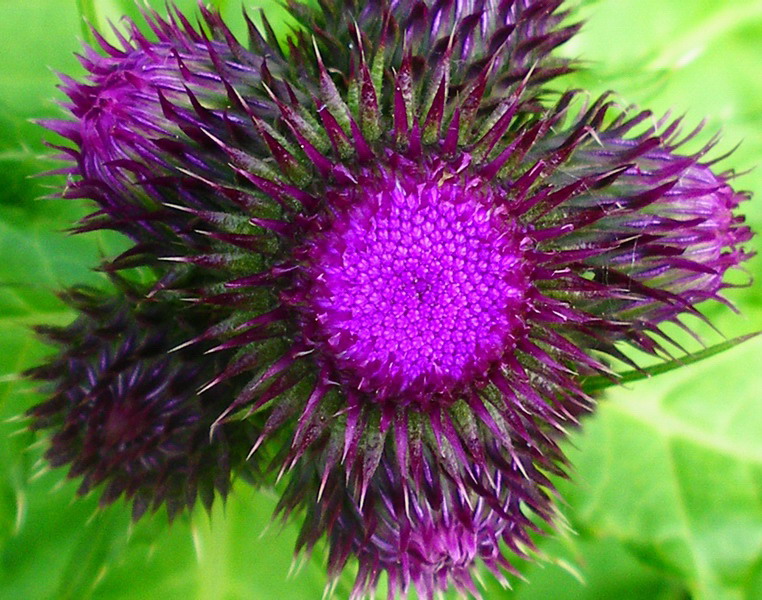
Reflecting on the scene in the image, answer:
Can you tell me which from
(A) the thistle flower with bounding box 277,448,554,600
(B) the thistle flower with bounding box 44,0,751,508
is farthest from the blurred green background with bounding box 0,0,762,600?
(B) the thistle flower with bounding box 44,0,751,508

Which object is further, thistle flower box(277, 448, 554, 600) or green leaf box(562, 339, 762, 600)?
green leaf box(562, 339, 762, 600)

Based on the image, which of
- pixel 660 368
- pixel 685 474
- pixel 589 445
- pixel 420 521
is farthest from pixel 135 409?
pixel 685 474

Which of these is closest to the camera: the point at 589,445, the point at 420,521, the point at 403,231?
the point at 403,231

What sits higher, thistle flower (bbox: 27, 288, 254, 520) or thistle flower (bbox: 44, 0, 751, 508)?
thistle flower (bbox: 44, 0, 751, 508)

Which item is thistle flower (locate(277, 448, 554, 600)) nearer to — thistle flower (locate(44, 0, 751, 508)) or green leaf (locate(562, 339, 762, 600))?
thistle flower (locate(44, 0, 751, 508))

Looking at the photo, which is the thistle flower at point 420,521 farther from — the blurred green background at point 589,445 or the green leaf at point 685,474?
the green leaf at point 685,474

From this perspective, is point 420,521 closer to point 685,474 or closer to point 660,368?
point 660,368
